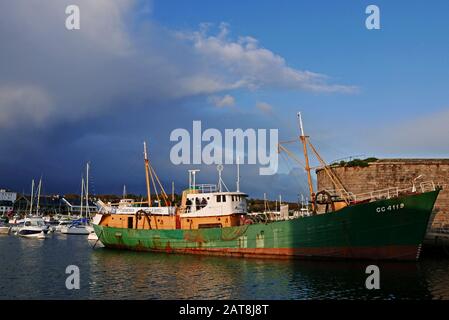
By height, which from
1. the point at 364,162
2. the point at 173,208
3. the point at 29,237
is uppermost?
the point at 364,162

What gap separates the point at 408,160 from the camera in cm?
4712

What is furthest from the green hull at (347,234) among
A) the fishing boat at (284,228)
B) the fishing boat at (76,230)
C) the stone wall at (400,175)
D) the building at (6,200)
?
the building at (6,200)

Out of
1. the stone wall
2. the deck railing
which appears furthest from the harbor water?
the stone wall

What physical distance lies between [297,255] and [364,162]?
63.4 ft

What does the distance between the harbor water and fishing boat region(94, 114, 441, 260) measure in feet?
4.22

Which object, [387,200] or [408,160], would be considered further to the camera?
[408,160]

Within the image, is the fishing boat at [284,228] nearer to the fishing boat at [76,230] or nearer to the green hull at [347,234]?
the green hull at [347,234]

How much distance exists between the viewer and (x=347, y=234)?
31328 millimetres

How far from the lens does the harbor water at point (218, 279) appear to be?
2162cm

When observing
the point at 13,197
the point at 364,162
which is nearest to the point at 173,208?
the point at 364,162

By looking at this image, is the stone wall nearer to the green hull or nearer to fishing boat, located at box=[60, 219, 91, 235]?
the green hull

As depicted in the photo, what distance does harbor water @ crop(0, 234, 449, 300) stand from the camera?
2162cm
